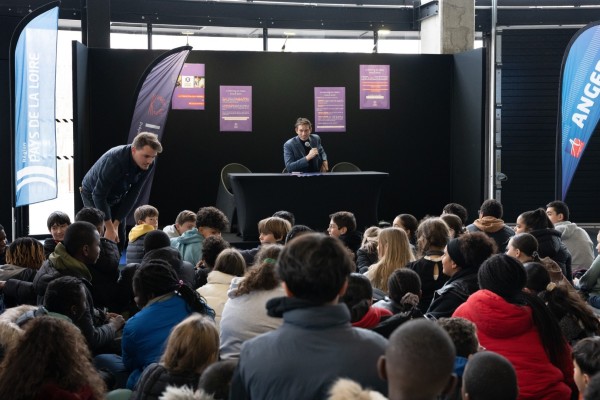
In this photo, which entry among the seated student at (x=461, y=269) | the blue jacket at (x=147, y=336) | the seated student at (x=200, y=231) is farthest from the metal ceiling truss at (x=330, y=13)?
the blue jacket at (x=147, y=336)

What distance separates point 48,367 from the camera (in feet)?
9.37

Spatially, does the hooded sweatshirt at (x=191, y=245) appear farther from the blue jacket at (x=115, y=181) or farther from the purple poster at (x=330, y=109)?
the purple poster at (x=330, y=109)

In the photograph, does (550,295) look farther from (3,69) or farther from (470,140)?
(3,69)

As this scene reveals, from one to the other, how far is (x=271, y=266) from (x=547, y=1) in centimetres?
1088

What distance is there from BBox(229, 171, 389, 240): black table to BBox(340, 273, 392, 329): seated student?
20.7 feet

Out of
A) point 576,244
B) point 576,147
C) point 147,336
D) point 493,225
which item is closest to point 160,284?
point 147,336

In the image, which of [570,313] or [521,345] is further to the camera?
[570,313]

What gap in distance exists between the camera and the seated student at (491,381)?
262 cm

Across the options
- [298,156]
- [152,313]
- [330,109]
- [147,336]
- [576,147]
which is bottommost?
[147,336]

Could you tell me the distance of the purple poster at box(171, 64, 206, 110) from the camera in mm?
12055

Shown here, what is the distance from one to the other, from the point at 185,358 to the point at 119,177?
14.5 feet

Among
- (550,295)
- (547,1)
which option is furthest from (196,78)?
(550,295)

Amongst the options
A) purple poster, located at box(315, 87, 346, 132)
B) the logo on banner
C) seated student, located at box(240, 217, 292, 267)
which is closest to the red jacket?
seated student, located at box(240, 217, 292, 267)

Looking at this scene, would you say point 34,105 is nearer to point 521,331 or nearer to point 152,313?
point 152,313
